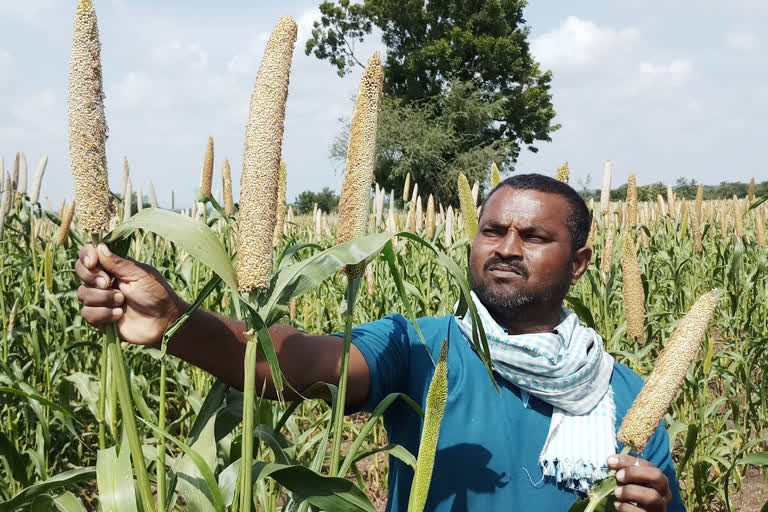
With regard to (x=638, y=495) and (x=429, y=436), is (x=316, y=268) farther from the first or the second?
(x=638, y=495)

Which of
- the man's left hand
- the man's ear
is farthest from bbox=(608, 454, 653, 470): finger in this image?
the man's ear

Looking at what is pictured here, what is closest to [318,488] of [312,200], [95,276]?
[95,276]

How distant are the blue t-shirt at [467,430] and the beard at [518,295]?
0.54 feet

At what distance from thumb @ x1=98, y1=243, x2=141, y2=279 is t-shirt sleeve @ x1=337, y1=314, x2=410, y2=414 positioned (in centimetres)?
86

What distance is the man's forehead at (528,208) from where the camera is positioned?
215cm

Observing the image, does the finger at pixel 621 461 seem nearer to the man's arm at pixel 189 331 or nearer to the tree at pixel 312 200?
the man's arm at pixel 189 331

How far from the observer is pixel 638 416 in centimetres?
116

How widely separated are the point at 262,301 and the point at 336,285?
3.91m

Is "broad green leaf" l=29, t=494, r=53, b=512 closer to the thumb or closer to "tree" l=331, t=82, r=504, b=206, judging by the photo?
the thumb

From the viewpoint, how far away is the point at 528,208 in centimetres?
215

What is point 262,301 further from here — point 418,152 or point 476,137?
point 476,137

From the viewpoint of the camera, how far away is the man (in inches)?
72.3

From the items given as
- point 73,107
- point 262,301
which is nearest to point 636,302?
point 262,301

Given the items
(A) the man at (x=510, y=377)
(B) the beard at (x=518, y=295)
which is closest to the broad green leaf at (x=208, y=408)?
(A) the man at (x=510, y=377)
